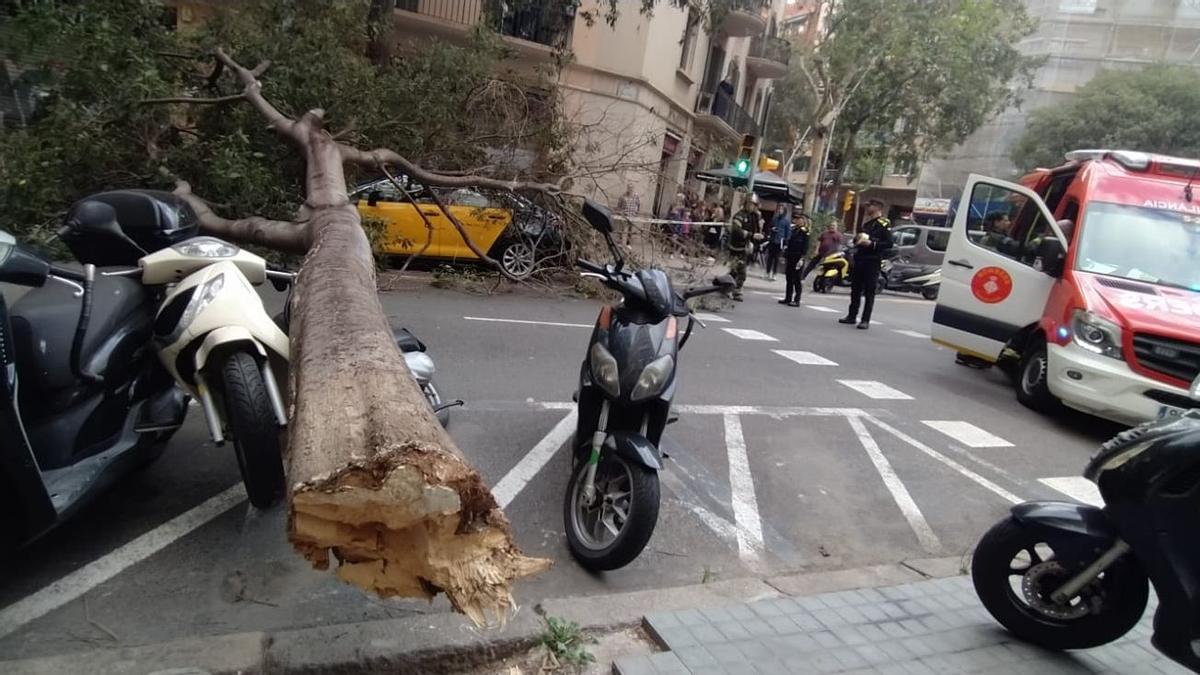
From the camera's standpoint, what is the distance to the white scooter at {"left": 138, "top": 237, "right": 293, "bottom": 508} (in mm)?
3098

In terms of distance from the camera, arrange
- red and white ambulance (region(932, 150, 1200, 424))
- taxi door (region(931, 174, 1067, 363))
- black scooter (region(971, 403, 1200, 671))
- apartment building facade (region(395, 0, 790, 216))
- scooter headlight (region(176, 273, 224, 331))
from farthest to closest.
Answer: apartment building facade (region(395, 0, 790, 216)) < taxi door (region(931, 174, 1067, 363)) < red and white ambulance (region(932, 150, 1200, 424)) < scooter headlight (region(176, 273, 224, 331)) < black scooter (region(971, 403, 1200, 671))

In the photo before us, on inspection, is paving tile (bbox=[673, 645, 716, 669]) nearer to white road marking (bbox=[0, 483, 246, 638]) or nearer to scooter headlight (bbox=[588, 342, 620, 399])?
scooter headlight (bbox=[588, 342, 620, 399])

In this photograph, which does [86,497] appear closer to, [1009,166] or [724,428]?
[724,428]

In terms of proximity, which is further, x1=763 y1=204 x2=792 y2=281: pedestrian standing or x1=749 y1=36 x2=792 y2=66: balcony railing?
x1=749 y1=36 x2=792 y2=66: balcony railing

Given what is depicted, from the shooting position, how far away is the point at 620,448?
136 inches

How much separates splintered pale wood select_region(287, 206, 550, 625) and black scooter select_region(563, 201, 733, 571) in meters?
1.30

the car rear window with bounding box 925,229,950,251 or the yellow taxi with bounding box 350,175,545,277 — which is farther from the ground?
the car rear window with bounding box 925,229,950,251

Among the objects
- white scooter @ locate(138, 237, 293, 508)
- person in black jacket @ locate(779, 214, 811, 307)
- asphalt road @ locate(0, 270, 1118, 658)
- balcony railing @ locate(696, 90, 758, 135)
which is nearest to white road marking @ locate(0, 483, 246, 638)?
asphalt road @ locate(0, 270, 1118, 658)

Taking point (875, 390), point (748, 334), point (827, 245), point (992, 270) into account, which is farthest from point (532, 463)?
point (827, 245)

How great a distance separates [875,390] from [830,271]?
453 inches

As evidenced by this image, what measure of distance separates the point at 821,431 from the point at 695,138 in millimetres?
19128

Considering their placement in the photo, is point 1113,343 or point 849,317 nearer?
point 1113,343

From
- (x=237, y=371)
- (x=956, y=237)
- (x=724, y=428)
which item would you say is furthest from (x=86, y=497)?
(x=956, y=237)

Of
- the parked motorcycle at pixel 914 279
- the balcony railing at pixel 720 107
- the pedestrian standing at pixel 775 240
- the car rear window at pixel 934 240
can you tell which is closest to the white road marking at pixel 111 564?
→ the pedestrian standing at pixel 775 240
